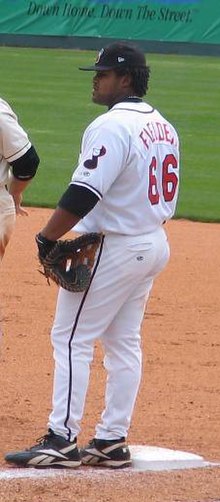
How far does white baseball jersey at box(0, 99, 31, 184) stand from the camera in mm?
5648

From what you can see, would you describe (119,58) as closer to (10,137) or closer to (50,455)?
(10,137)

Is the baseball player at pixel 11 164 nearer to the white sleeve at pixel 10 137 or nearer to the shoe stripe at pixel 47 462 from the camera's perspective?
the white sleeve at pixel 10 137

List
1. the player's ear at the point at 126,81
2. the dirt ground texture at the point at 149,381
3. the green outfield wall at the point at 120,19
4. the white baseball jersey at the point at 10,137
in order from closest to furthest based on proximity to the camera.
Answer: the dirt ground texture at the point at 149,381, the player's ear at the point at 126,81, the white baseball jersey at the point at 10,137, the green outfield wall at the point at 120,19

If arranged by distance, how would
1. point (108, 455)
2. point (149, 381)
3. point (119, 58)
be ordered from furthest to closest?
1. point (149, 381)
2. point (108, 455)
3. point (119, 58)

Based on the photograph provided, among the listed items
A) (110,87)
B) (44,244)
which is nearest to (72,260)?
(44,244)

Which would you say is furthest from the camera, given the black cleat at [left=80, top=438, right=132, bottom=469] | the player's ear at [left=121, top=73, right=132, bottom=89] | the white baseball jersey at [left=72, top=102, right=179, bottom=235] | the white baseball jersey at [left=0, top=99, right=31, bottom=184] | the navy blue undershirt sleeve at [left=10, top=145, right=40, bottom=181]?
the navy blue undershirt sleeve at [left=10, top=145, right=40, bottom=181]

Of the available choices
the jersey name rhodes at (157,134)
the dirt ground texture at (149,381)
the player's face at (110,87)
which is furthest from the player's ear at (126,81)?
the dirt ground texture at (149,381)

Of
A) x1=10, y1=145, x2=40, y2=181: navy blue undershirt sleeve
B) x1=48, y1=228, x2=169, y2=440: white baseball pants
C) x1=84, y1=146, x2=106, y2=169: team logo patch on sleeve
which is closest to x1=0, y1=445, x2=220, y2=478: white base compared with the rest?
x1=48, y1=228, x2=169, y2=440: white baseball pants

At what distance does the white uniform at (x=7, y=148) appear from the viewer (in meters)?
5.66

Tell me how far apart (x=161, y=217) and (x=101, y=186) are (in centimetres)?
40

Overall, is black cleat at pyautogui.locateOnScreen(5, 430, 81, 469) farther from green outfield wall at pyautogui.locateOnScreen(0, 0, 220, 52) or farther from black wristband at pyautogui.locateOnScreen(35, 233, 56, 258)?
green outfield wall at pyautogui.locateOnScreen(0, 0, 220, 52)

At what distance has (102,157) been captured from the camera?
4.80m

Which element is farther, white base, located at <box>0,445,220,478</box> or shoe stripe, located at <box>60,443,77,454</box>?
shoe stripe, located at <box>60,443,77,454</box>

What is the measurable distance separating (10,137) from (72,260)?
34.8 inches
